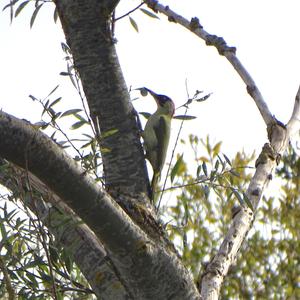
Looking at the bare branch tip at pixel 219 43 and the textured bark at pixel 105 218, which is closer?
the textured bark at pixel 105 218

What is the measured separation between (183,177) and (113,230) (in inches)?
148

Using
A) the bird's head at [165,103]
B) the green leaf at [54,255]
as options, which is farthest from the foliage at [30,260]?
the bird's head at [165,103]

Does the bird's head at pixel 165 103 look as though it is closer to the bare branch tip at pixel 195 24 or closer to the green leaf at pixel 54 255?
the bare branch tip at pixel 195 24

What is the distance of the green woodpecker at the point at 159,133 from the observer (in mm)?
5836

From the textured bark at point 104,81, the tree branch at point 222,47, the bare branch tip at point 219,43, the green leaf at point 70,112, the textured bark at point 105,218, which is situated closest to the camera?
the textured bark at point 105,218

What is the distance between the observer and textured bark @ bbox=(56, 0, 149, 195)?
3623 millimetres

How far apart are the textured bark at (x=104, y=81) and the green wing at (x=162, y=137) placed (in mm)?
2148

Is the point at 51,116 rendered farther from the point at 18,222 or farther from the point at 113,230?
the point at 113,230

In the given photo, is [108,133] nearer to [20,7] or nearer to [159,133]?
[20,7]

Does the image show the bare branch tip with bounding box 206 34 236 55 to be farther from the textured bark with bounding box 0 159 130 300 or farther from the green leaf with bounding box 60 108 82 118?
the textured bark with bounding box 0 159 130 300

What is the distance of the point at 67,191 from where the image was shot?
106 inches

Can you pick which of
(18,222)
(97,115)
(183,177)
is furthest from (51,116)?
(183,177)

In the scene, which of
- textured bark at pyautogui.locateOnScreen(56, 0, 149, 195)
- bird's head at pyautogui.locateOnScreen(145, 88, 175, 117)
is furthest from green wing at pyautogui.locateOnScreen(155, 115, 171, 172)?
textured bark at pyautogui.locateOnScreen(56, 0, 149, 195)

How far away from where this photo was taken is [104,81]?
3.66 metres
